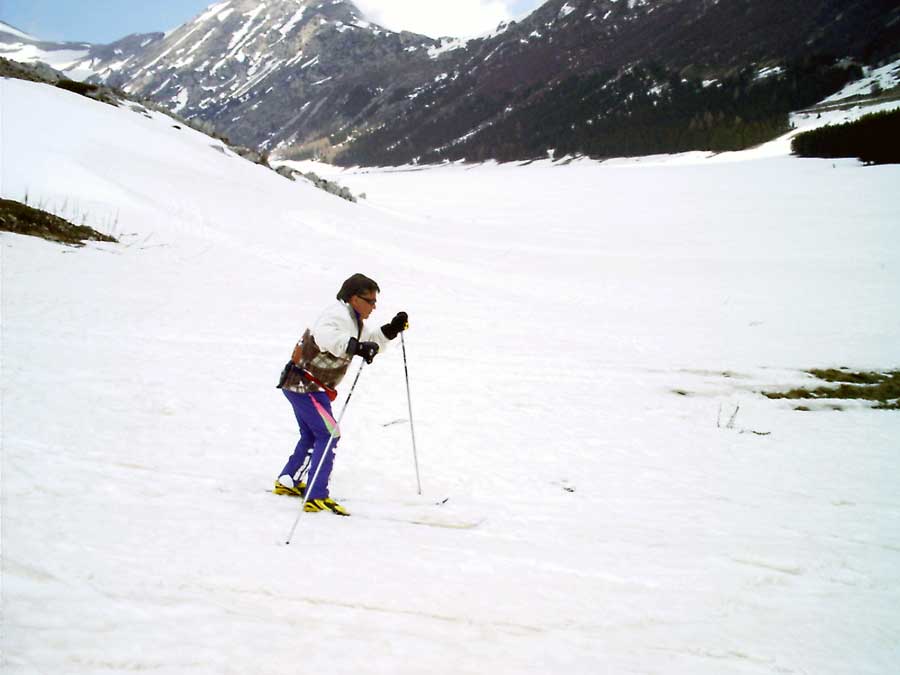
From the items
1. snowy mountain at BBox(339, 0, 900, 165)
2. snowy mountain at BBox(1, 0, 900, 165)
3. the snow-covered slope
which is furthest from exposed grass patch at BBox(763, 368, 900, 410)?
snowy mountain at BBox(339, 0, 900, 165)

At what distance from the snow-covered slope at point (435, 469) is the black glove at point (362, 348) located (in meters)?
1.40

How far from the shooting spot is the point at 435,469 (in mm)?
6020

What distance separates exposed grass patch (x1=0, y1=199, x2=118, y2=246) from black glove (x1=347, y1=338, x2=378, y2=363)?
12257 millimetres

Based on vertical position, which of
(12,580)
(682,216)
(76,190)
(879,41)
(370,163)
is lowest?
(12,580)

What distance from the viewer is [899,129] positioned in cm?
3709

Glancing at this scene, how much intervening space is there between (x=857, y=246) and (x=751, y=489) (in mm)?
→ 19660

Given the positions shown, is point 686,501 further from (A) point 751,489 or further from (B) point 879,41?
(B) point 879,41

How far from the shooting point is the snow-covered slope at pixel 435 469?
9.83 ft

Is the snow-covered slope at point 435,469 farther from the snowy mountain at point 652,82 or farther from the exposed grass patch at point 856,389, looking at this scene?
the snowy mountain at point 652,82

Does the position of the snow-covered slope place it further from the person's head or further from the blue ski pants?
the person's head

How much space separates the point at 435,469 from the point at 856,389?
7.80 meters

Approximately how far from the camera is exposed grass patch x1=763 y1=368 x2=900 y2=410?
891 cm

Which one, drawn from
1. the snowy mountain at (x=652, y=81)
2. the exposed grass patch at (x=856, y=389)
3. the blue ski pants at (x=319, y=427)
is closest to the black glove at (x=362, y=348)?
the blue ski pants at (x=319, y=427)

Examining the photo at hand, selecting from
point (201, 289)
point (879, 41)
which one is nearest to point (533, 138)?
point (879, 41)
